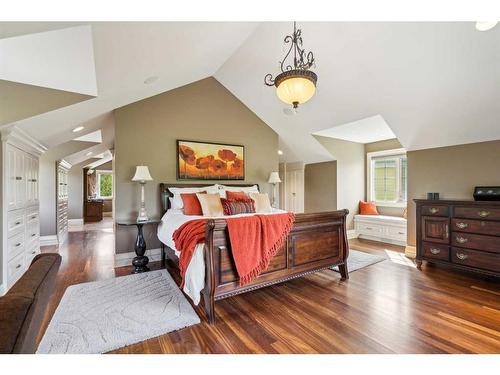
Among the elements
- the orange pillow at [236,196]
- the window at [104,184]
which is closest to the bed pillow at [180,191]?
the orange pillow at [236,196]

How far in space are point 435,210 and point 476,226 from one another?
46cm

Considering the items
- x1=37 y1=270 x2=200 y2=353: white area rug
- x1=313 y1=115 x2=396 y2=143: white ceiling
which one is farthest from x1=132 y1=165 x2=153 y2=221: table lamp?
x1=313 y1=115 x2=396 y2=143: white ceiling

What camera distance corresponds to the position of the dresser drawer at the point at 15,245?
8.61 feet

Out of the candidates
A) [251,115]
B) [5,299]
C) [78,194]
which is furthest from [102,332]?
[78,194]

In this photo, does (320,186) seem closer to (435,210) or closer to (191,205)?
(435,210)

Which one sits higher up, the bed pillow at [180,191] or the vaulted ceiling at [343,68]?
the vaulted ceiling at [343,68]

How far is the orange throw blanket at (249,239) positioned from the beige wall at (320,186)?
3.37 metres

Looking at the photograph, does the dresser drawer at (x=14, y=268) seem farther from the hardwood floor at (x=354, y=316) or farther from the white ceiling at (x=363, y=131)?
the white ceiling at (x=363, y=131)

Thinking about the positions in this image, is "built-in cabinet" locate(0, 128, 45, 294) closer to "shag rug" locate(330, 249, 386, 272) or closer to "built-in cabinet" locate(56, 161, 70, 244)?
"built-in cabinet" locate(56, 161, 70, 244)

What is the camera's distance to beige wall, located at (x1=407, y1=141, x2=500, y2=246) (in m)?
3.33

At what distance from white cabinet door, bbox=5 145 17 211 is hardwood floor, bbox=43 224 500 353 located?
3.58 ft

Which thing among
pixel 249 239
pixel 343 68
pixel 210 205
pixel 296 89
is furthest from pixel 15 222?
pixel 343 68
